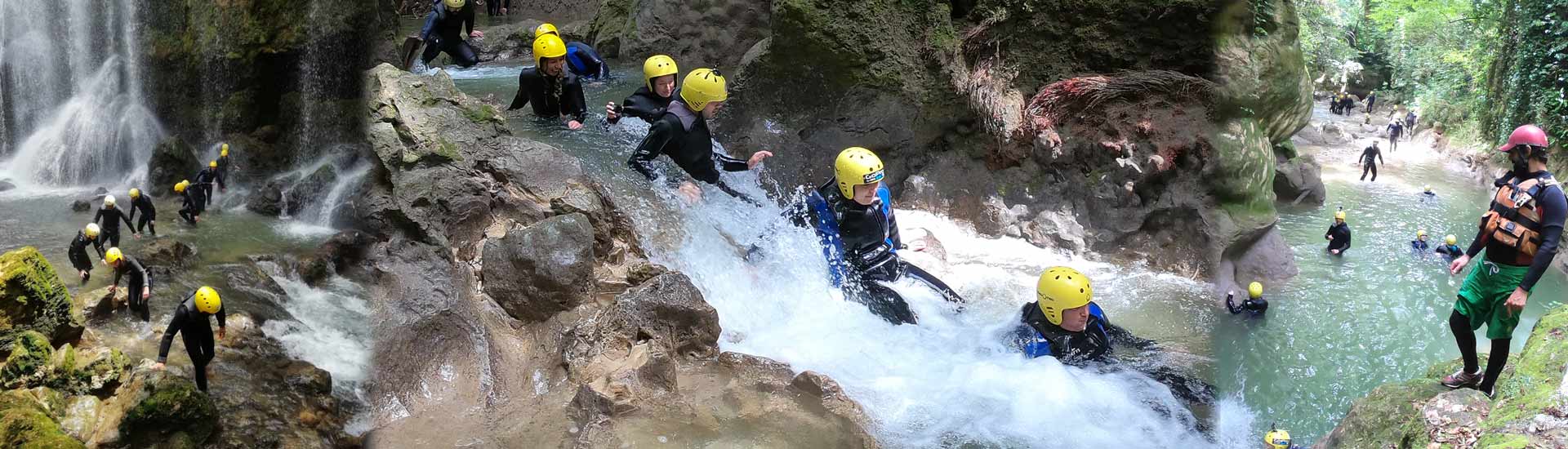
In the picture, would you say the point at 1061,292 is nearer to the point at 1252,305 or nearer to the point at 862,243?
the point at 862,243

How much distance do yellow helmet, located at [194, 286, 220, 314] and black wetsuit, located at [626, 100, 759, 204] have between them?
308 cm

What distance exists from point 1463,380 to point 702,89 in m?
5.08

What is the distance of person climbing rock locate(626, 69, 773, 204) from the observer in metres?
6.81

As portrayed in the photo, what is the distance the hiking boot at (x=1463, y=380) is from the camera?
4.49 metres

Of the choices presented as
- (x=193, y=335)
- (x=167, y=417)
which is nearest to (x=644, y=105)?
(x=193, y=335)

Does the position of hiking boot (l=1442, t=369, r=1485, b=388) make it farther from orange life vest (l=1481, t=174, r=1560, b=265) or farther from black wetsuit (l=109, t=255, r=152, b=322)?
black wetsuit (l=109, t=255, r=152, b=322)

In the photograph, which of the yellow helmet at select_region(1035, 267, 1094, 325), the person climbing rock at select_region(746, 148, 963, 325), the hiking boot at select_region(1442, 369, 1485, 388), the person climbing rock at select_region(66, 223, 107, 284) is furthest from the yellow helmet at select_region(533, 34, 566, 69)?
the hiking boot at select_region(1442, 369, 1485, 388)

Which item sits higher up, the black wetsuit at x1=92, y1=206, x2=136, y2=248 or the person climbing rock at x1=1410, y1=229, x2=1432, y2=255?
the person climbing rock at x1=1410, y1=229, x2=1432, y2=255

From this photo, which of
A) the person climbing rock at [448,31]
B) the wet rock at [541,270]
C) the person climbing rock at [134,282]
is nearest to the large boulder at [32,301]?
the person climbing rock at [134,282]

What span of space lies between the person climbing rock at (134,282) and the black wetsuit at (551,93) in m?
3.33

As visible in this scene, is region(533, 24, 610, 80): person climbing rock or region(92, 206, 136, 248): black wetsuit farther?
region(533, 24, 610, 80): person climbing rock

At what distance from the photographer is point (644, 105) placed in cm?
761

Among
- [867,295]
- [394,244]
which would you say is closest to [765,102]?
[867,295]

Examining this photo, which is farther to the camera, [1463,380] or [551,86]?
[551,86]
